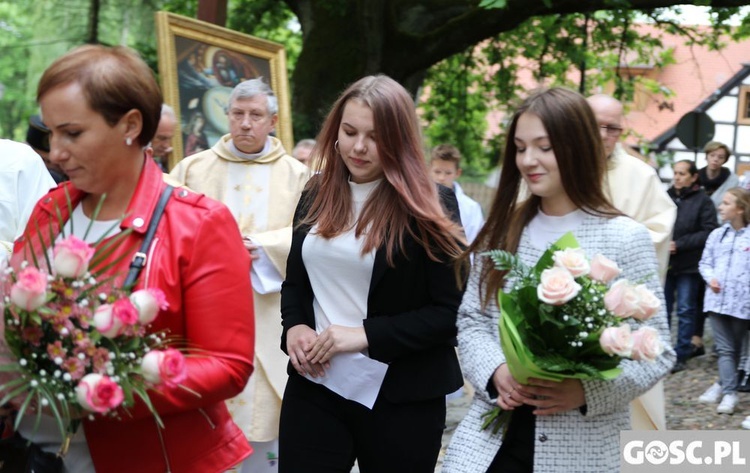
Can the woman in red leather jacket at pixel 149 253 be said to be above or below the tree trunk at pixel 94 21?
below

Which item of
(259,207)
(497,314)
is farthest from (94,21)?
(497,314)

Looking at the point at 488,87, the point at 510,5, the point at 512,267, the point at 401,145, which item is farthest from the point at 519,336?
the point at 488,87

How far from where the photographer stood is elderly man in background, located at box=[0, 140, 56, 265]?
4.24m

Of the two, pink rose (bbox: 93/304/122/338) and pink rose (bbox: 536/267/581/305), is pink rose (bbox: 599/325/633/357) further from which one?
pink rose (bbox: 93/304/122/338)

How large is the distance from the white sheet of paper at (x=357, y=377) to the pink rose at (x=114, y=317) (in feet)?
4.89

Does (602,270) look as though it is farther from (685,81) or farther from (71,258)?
(685,81)

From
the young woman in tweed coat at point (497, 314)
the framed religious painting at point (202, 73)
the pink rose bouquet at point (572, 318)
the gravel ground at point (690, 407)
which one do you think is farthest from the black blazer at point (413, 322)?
the gravel ground at point (690, 407)

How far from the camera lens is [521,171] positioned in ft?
11.4

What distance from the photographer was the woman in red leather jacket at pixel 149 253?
2723 mm

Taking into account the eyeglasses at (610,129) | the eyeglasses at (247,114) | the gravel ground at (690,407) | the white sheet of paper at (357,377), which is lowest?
the gravel ground at (690,407)

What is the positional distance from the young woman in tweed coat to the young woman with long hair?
306mm

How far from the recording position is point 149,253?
278 centimetres

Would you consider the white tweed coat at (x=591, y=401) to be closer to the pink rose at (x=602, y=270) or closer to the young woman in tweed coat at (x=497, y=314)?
the young woman in tweed coat at (x=497, y=314)

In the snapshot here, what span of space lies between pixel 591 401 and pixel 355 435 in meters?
0.98
